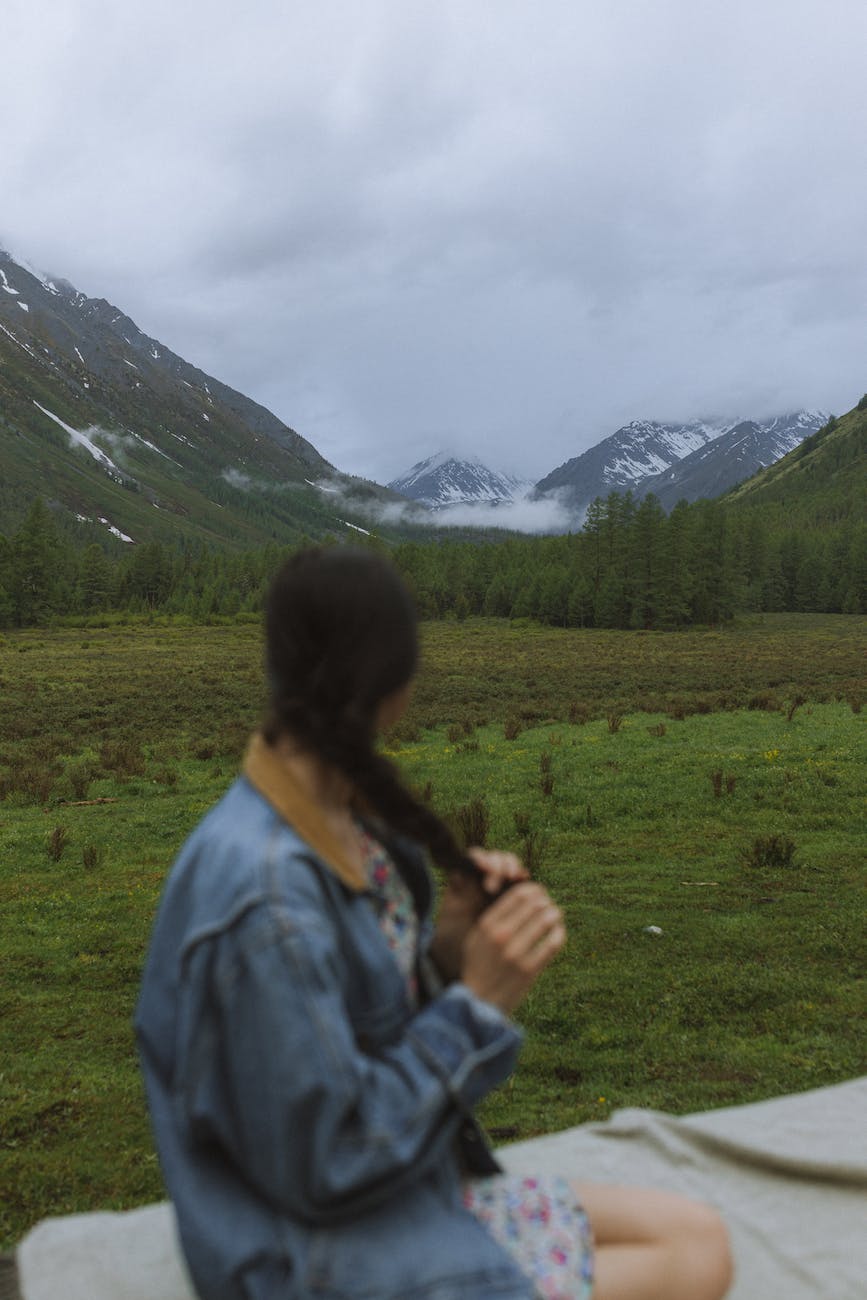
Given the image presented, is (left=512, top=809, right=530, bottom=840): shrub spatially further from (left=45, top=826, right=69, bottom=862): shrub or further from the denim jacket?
the denim jacket

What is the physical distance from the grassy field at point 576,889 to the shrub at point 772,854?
2 cm

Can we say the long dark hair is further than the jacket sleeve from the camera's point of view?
Yes

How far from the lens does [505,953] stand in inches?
74.4

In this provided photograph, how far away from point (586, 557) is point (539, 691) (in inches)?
2245

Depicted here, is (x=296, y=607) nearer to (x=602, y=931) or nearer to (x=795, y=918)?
(x=602, y=931)

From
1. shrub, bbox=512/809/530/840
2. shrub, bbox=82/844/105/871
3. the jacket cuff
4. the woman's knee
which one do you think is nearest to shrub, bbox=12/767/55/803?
shrub, bbox=82/844/105/871

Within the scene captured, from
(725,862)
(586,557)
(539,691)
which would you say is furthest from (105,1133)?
(586,557)

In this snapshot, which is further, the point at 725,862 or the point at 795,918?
the point at 725,862

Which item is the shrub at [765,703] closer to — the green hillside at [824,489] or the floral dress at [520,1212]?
the floral dress at [520,1212]

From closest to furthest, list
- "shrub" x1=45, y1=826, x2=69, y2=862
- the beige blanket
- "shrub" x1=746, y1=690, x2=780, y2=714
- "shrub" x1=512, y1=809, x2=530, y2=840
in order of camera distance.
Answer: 1. the beige blanket
2. "shrub" x1=45, y1=826, x2=69, y2=862
3. "shrub" x1=512, y1=809, x2=530, y2=840
4. "shrub" x1=746, y1=690, x2=780, y2=714

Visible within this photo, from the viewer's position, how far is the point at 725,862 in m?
10.3

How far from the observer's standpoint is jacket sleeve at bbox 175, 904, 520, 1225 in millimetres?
1521

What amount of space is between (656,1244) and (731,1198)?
164cm

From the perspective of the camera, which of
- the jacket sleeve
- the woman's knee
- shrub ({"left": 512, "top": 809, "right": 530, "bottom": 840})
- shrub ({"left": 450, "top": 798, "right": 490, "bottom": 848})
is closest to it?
the jacket sleeve
